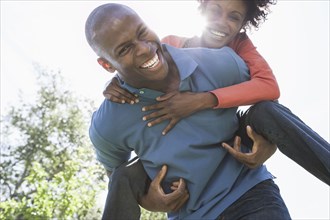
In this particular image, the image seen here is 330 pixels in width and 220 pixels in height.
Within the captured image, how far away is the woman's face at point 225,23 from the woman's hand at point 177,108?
3.70 feet

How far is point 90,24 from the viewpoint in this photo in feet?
7.25

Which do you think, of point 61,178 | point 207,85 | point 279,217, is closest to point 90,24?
point 207,85

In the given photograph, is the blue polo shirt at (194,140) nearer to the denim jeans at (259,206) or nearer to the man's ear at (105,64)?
the denim jeans at (259,206)

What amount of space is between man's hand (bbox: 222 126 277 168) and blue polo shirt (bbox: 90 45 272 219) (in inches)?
3.2

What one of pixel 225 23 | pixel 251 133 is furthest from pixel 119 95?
pixel 225 23

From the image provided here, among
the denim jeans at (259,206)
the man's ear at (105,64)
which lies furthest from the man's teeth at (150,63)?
the denim jeans at (259,206)

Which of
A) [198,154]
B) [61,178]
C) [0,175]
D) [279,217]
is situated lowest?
[0,175]

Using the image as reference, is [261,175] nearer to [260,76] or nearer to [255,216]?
[255,216]

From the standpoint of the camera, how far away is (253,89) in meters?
2.29

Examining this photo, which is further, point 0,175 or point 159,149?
point 0,175

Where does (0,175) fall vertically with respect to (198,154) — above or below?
below

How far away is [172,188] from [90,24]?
986 mm

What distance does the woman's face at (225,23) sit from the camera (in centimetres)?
320

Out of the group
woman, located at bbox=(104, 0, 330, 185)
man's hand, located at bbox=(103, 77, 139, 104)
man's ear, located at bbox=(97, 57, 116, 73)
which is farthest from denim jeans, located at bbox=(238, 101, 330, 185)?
man's ear, located at bbox=(97, 57, 116, 73)
